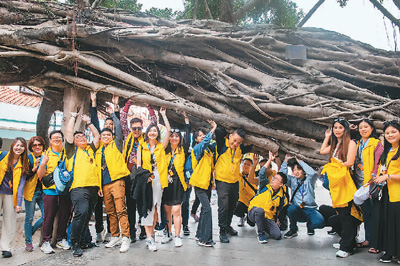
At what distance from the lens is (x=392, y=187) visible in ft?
10.9

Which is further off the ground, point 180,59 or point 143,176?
point 180,59

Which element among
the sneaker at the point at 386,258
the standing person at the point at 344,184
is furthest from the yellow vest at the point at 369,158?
the sneaker at the point at 386,258

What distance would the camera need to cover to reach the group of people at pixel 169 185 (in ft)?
11.6

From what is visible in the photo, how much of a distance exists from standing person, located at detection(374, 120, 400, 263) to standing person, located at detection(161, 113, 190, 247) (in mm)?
2143

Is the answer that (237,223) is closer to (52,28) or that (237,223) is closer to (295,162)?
(295,162)

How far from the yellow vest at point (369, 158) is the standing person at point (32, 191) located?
11.9ft

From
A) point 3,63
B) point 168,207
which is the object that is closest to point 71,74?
point 3,63

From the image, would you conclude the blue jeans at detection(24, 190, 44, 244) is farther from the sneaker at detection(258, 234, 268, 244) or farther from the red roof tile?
the red roof tile

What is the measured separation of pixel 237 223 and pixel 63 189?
119 inches

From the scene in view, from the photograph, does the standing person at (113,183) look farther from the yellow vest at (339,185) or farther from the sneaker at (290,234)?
the yellow vest at (339,185)

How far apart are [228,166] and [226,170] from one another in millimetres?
56

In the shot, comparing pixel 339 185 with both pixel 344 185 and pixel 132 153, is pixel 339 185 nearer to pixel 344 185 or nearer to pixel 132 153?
pixel 344 185

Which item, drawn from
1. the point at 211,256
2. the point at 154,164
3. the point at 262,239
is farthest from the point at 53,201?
the point at 262,239

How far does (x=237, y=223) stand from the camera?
227 inches
